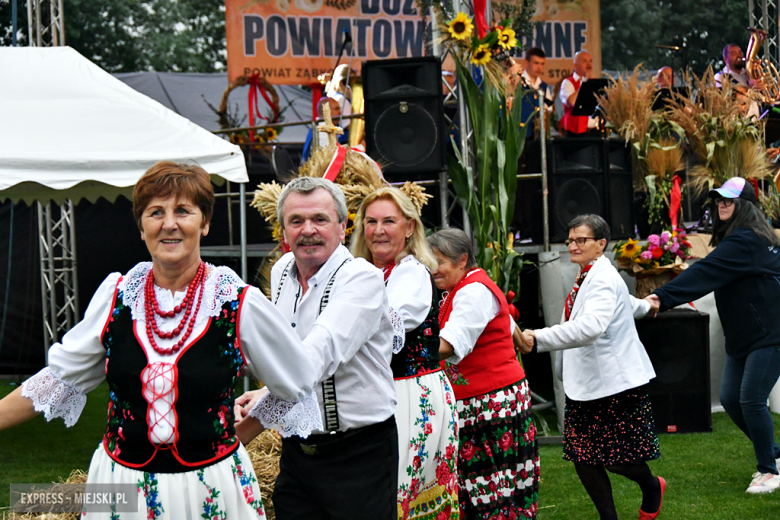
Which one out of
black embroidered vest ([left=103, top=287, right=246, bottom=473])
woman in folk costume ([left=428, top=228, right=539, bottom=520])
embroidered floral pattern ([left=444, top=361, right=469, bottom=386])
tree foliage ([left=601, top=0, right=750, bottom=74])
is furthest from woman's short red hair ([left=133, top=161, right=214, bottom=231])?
tree foliage ([left=601, top=0, right=750, bottom=74])

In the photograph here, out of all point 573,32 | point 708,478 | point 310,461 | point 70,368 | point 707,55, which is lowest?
point 708,478

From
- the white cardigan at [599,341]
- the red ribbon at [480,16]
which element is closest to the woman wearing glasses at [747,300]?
the white cardigan at [599,341]

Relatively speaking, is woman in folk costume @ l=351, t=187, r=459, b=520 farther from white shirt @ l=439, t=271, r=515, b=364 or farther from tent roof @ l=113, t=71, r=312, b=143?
tent roof @ l=113, t=71, r=312, b=143

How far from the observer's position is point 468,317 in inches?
129

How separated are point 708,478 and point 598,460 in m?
1.47

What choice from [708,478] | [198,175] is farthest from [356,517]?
[708,478]

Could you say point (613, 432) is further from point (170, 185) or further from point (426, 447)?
point (170, 185)

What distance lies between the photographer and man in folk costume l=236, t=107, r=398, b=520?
2.28 meters

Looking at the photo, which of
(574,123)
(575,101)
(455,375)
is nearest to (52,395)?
(455,375)

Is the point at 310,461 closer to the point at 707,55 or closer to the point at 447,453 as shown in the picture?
the point at 447,453

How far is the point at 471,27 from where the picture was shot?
5.35m

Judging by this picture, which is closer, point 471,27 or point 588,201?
point 471,27

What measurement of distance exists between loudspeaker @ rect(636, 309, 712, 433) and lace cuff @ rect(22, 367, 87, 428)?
188 inches

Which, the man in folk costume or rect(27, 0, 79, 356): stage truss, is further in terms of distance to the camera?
rect(27, 0, 79, 356): stage truss
